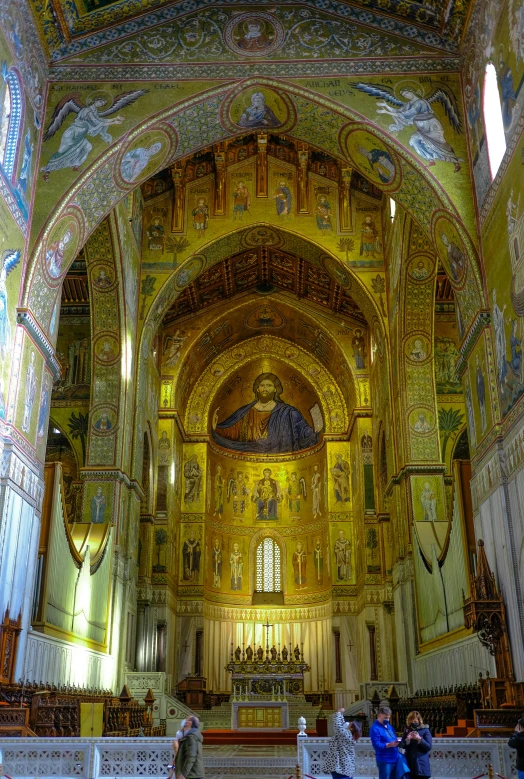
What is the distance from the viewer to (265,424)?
34.1 meters

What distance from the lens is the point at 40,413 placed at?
47.2 feet

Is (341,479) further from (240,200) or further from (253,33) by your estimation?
(253,33)

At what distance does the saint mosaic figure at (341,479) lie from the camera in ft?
97.6

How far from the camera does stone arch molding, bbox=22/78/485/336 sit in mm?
14594

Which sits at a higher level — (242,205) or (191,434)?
(242,205)

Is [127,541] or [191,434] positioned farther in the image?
[191,434]

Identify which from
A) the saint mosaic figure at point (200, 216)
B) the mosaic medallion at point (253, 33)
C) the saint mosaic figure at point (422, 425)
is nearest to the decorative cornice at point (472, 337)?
the saint mosaic figure at point (422, 425)

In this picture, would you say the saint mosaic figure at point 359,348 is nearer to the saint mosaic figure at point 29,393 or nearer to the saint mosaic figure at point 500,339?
the saint mosaic figure at point 500,339

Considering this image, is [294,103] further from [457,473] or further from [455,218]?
[457,473]

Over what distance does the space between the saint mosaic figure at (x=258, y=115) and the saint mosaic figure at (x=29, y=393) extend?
7101 millimetres

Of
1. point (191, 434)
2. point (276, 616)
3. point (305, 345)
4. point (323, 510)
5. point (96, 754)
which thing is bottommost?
point (96, 754)

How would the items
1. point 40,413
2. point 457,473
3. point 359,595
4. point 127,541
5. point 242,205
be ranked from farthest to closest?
point 359,595 < point 242,205 < point 127,541 < point 457,473 < point 40,413

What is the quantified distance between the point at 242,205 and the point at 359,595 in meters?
14.0

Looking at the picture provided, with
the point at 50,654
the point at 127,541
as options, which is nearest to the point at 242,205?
the point at 127,541
